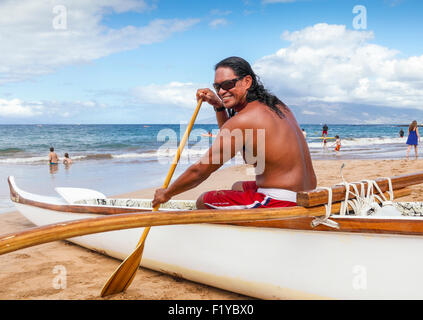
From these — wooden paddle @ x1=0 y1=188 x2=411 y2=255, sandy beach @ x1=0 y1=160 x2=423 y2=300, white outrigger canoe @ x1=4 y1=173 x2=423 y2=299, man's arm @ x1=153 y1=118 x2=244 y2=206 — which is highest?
man's arm @ x1=153 y1=118 x2=244 y2=206

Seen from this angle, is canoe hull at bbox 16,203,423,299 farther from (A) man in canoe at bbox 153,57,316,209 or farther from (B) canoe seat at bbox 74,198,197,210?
(B) canoe seat at bbox 74,198,197,210

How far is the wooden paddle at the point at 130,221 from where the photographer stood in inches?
69.1

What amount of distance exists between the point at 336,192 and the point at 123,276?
1656mm

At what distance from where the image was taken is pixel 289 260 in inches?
93.5

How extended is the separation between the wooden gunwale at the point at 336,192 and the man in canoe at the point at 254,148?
27 centimetres

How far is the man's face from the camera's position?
2701 mm

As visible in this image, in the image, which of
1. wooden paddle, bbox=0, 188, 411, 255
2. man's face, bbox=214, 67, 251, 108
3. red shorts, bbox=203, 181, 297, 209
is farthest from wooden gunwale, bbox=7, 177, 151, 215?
man's face, bbox=214, 67, 251, 108

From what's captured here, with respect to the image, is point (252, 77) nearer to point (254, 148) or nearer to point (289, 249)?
point (254, 148)

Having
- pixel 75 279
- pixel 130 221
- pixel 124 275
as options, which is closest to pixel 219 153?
pixel 130 221

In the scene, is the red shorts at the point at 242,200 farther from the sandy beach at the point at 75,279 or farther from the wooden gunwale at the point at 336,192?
the sandy beach at the point at 75,279

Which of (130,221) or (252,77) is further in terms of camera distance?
(252,77)

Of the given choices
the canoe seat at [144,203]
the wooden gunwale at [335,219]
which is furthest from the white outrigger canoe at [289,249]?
the canoe seat at [144,203]

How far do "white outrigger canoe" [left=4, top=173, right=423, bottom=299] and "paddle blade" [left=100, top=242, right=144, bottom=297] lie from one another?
0.98ft

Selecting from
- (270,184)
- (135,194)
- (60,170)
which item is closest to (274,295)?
(270,184)
